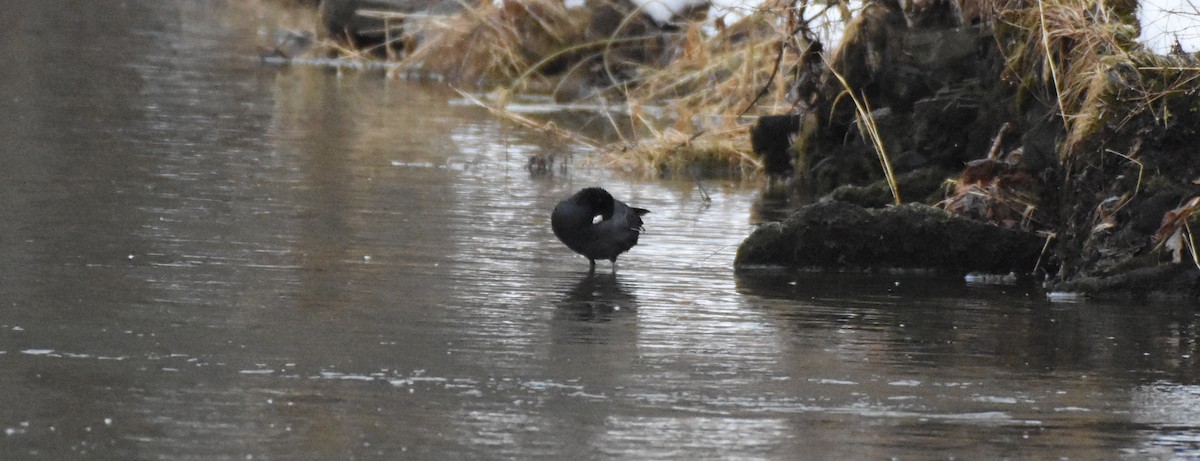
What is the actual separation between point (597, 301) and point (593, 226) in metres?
0.98

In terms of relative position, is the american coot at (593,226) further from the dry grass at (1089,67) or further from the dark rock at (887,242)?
the dry grass at (1089,67)

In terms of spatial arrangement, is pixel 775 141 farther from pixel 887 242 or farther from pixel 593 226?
pixel 593 226

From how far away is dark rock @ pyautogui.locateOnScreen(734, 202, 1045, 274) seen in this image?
9898 mm

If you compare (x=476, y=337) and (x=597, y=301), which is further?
(x=597, y=301)

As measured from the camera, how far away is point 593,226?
31.5ft

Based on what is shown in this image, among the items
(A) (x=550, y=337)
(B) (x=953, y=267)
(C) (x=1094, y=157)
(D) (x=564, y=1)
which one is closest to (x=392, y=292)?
(A) (x=550, y=337)

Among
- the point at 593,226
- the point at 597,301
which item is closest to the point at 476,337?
the point at 597,301

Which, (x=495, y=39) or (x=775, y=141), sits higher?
(x=495, y=39)

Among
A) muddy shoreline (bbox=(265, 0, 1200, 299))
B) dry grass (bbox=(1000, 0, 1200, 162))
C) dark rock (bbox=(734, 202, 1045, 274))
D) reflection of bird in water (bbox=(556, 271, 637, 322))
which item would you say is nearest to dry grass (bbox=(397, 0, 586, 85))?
muddy shoreline (bbox=(265, 0, 1200, 299))

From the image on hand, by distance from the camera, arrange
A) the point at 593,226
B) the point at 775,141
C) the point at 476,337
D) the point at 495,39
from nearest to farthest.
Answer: the point at 476,337, the point at 593,226, the point at 775,141, the point at 495,39

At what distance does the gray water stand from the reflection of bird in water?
3 centimetres

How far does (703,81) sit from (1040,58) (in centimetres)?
844

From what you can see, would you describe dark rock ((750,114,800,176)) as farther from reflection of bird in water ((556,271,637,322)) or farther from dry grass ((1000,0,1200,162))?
reflection of bird in water ((556,271,637,322))

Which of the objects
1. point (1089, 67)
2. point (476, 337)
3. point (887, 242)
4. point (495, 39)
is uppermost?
point (495, 39)
